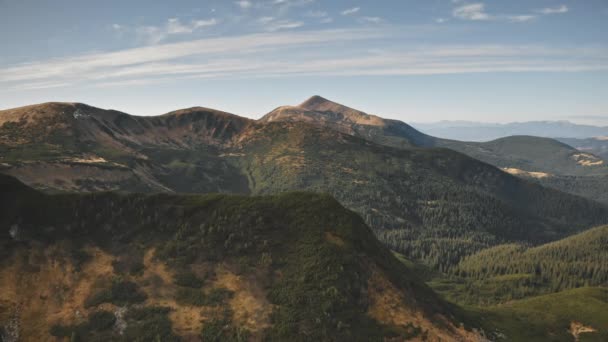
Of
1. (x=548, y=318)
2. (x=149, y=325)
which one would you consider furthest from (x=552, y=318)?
(x=149, y=325)

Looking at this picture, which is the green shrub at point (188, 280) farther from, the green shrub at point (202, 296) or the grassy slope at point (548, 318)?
the grassy slope at point (548, 318)

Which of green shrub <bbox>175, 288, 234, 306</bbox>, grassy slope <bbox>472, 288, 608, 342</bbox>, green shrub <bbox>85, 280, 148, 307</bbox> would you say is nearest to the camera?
green shrub <bbox>85, 280, 148, 307</bbox>

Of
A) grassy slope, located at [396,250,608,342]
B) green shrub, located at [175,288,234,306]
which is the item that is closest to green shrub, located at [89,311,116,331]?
green shrub, located at [175,288,234,306]

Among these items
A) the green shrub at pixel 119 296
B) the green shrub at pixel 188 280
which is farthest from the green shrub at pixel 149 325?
the green shrub at pixel 188 280

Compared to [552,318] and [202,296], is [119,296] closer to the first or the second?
[202,296]

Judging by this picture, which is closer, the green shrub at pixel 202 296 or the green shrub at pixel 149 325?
the green shrub at pixel 149 325

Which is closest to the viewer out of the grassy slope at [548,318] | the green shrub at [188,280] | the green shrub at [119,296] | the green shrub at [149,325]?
the green shrub at [149,325]

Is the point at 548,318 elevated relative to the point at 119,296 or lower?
lower

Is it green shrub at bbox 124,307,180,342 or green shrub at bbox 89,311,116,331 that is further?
green shrub at bbox 89,311,116,331

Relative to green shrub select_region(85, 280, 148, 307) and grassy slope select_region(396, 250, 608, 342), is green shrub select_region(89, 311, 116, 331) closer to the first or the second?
green shrub select_region(85, 280, 148, 307)
